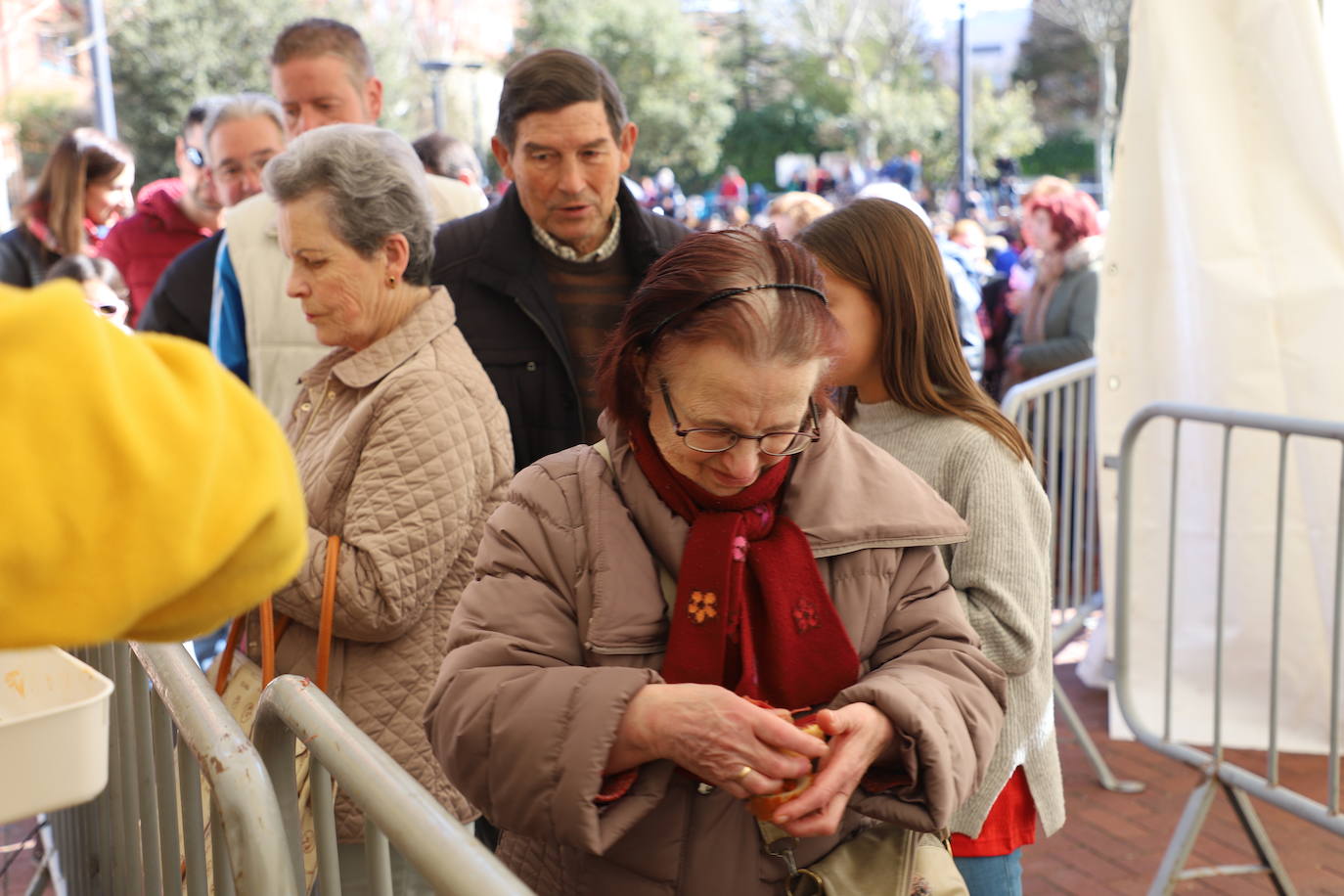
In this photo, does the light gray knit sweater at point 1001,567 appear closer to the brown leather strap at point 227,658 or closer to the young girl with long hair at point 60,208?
the brown leather strap at point 227,658

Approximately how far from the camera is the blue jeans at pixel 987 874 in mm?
2299

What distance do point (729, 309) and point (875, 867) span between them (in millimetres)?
742

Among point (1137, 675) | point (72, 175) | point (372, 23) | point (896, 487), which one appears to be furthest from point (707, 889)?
point (372, 23)

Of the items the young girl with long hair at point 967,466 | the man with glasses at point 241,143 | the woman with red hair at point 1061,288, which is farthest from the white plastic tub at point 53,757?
the woman with red hair at point 1061,288

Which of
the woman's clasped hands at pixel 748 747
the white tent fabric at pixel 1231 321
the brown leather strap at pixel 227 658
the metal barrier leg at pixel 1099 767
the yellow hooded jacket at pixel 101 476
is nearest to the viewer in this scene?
the yellow hooded jacket at pixel 101 476

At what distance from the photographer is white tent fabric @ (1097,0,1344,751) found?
407 centimetres

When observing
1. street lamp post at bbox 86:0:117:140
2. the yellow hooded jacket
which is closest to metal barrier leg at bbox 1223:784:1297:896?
the yellow hooded jacket

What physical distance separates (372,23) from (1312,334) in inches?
1547

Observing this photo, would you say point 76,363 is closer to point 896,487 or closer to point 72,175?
point 896,487

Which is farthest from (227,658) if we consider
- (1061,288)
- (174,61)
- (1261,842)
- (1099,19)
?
(1099,19)

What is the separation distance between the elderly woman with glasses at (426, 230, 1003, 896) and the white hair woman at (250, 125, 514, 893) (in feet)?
1.96

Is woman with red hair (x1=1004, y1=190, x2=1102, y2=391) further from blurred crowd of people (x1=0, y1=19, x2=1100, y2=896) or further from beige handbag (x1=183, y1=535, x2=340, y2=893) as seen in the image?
beige handbag (x1=183, y1=535, x2=340, y2=893)

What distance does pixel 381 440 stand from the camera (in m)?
2.42

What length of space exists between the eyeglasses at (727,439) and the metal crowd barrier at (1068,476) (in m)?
3.03
